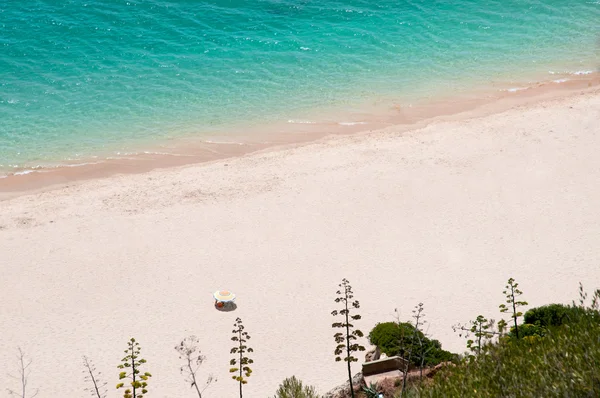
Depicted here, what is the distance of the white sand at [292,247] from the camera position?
23375mm

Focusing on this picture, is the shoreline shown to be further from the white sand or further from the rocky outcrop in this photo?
the rocky outcrop

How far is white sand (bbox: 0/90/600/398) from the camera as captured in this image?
23375mm

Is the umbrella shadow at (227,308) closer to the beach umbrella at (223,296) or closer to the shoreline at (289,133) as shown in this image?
the beach umbrella at (223,296)

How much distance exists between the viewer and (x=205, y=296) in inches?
1005

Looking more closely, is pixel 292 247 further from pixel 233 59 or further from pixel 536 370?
pixel 233 59

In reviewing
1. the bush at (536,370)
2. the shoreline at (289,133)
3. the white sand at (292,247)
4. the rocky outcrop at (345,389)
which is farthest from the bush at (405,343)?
the shoreline at (289,133)

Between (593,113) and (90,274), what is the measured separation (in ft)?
86.6

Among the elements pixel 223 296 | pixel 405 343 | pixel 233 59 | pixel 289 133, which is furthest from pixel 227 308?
pixel 233 59

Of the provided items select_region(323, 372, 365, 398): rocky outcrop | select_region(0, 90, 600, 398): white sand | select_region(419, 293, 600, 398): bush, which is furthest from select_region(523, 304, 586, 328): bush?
select_region(323, 372, 365, 398): rocky outcrop

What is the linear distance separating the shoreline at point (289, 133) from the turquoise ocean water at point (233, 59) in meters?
1.07

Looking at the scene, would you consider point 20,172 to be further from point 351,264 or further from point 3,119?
point 351,264

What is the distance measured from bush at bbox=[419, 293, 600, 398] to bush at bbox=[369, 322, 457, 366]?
497cm

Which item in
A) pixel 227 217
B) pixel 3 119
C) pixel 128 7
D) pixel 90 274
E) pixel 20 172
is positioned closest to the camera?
pixel 90 274

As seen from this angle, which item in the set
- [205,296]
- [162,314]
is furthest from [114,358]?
[205,296]
